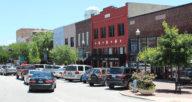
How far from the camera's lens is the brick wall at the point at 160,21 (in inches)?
1091

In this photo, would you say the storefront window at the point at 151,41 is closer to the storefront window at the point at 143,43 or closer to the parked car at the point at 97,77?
the storefront window at the point at 143,43

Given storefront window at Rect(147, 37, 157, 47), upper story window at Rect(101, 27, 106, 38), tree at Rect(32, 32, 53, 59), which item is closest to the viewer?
storefront window at Rect(147, 37, 157, 47)

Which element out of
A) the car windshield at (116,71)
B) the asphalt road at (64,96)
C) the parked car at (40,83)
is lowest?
the asphalt road at (64,96)

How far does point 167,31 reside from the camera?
17984 mm

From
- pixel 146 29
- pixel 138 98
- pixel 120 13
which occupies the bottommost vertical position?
pixel 138 98

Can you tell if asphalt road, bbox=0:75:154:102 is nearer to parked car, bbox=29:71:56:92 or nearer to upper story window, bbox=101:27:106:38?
parked car, bbox=29:71:56:92

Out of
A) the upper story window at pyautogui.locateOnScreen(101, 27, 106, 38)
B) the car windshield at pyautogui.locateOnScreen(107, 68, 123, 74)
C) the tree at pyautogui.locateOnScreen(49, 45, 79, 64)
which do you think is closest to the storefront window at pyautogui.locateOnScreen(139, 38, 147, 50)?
the upper story window at pyautogui.locateOnScreen(101, 27, 106, 38)

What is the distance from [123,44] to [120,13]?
15.6ft

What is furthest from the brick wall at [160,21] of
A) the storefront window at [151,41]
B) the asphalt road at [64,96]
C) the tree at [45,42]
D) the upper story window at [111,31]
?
the tree at [45,42]

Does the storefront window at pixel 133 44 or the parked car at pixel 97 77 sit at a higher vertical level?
the storefront window at pixel 133 44

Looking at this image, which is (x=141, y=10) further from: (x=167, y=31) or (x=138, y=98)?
(x=138, y=98)

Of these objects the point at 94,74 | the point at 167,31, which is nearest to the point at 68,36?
the point at 94,74

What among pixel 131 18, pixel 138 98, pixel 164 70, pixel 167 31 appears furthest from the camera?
pixel 131 18

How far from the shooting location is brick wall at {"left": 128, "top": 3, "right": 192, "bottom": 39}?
27719 mm
